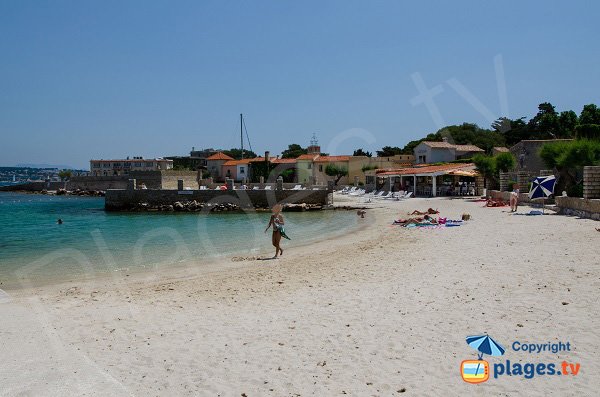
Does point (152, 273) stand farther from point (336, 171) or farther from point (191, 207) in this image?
point (336, 171)

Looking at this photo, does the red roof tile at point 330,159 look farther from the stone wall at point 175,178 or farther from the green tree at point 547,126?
the green tree at point 547,126

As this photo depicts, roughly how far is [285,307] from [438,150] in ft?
171

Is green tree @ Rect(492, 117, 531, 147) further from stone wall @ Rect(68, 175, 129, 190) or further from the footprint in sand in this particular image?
the footprint in sand

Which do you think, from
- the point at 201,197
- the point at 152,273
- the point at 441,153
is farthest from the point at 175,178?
the point at 152,273

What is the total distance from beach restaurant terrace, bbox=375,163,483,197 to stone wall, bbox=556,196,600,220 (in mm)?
16364

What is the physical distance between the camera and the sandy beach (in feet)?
14.0

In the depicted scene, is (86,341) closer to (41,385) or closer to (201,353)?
(41,385)

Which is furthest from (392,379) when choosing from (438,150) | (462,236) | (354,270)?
(438,150)

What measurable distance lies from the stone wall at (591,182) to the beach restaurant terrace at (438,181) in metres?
18.0

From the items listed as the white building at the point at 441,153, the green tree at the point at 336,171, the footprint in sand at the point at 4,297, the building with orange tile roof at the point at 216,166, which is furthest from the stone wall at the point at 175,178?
the footprint in sand at the point at 4,297

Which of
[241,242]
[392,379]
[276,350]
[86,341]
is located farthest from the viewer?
[241,242]

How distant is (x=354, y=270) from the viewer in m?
9.38

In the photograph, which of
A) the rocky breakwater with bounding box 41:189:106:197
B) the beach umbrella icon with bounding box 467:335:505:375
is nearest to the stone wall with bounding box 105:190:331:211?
the beach umbrella icon with bounding box 467:335:505:375

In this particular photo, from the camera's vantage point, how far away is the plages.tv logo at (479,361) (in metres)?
4.16
